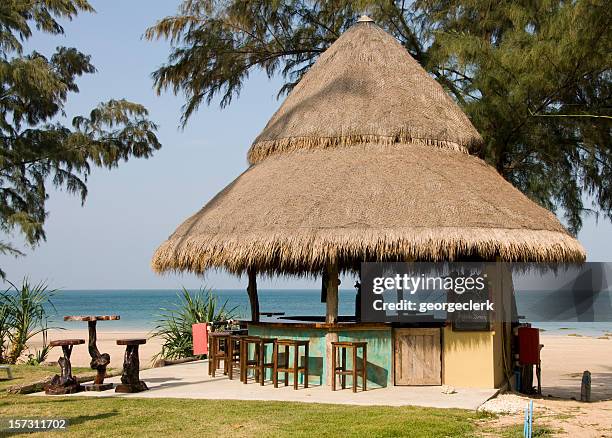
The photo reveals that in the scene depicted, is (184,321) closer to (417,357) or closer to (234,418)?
(417,357)

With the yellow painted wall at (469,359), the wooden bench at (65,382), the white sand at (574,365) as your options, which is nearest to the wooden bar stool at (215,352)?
the wooden bench at (65,382)

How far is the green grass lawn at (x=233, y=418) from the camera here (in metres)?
7.63

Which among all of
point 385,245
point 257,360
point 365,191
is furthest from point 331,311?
point 365,191

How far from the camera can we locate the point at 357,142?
11953 millimetres

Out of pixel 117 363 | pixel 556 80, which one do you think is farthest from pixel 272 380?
pixel 117 363

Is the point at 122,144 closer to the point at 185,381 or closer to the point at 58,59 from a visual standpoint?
the point at 58,59

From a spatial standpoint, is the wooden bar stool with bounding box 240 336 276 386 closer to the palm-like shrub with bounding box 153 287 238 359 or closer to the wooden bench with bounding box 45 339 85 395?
the wooden bench with bounding box 45 339 85 395

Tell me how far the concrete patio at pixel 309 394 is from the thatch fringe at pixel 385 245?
1.64m

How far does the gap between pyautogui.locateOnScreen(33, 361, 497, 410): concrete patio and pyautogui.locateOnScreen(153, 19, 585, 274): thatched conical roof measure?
1610 millimetres

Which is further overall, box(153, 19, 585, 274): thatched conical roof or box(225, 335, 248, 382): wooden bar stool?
box(225, 335, 248, 382): wooden bar stool

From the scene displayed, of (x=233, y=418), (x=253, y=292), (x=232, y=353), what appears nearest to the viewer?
(x=233, y=418)

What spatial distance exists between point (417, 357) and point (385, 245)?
1741 mm

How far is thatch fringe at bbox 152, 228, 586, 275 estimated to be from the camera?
10133 millimetres

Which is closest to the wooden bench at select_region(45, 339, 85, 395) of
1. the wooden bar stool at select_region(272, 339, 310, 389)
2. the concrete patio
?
the concrete patio
